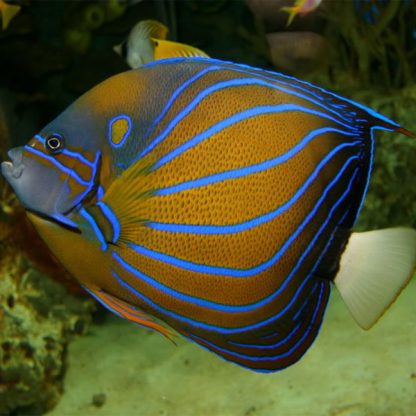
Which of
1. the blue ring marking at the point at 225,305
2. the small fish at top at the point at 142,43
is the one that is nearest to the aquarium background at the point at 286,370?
the small fish at top at the point at 142,43

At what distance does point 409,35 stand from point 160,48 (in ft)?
7.83

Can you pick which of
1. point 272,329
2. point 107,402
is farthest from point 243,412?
point 272,329

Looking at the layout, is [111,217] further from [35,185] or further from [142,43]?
[142,43]

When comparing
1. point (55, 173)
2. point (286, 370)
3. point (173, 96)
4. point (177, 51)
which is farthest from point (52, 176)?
point (286, 370)

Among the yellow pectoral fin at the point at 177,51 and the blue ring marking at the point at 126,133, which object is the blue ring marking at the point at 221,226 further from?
the yellow pectoral fin at the point at 177,51

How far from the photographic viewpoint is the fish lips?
817 mm

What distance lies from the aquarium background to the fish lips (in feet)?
6.01

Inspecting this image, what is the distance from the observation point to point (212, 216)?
809mm

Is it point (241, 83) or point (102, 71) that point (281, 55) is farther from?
point (241, 83)

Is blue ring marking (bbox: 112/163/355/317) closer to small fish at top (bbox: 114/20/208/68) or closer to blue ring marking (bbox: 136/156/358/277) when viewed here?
blue ring marking (bbox: 136/156/358/277)

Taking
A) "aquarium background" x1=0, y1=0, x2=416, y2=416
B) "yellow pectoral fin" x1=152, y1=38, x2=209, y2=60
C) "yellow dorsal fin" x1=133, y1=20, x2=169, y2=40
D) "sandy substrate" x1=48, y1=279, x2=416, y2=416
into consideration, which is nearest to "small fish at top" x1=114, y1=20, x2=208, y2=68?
"yellow dorsal fin" x1=133, y1=20, x2=169, y2=40

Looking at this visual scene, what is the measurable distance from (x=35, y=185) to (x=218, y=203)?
1.01 ft

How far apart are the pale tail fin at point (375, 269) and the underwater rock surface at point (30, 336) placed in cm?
244

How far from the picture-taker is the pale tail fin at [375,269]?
833 millimetres
